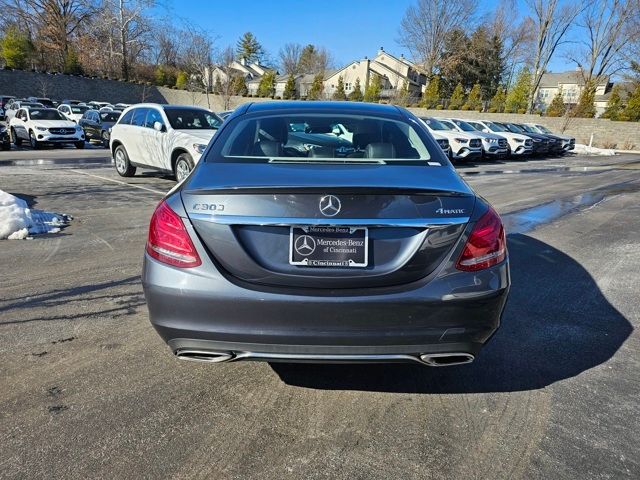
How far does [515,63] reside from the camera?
6234 centimetres

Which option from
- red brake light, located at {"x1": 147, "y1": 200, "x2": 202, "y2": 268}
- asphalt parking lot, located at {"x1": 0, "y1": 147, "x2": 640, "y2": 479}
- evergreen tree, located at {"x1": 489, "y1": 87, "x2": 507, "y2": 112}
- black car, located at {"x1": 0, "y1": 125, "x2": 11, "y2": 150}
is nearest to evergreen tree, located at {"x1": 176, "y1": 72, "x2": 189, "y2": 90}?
evergreen tree, located at {"x1": 489, "y1": 87, "x2": 507, "y2": 112}

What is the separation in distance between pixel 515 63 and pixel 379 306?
6997 cm

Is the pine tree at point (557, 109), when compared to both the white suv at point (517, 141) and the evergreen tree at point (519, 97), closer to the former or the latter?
the evergreen tree at point (519, 97)

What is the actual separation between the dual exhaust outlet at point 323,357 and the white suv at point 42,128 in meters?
19.8

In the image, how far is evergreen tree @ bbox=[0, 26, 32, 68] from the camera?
46.5m

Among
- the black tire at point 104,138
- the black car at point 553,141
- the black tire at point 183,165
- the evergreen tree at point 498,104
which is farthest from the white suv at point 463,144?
the evergreen tree at point 498,104

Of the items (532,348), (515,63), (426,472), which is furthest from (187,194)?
(515,63)

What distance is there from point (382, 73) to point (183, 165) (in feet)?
249

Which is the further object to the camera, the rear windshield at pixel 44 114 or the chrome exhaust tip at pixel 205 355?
the rear windshield at pixel 44 114

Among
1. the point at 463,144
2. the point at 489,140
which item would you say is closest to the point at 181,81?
the point at 489,140

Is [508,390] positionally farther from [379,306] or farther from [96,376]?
[96,376]

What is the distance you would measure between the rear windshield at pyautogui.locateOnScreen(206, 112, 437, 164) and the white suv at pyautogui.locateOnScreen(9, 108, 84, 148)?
1871 centimetres

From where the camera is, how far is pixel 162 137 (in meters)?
10.0

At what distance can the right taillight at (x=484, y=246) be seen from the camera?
7.50 ft
